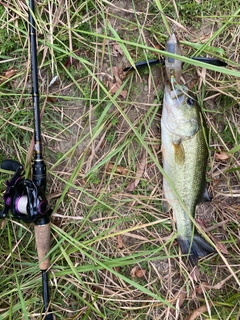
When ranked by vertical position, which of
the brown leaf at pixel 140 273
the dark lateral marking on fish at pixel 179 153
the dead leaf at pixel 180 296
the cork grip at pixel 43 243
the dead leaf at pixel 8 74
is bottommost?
Answer: the dead leaf at pixel 180 296

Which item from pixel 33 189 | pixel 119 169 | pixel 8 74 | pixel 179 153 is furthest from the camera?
pixel 119 169

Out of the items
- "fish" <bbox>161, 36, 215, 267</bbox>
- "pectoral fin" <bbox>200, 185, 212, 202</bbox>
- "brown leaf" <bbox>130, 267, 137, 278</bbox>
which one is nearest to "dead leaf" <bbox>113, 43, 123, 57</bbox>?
"fish" <bbox>161, 36, 215, 267</bbox>

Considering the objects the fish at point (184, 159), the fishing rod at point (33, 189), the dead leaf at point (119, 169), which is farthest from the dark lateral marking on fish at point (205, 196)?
the fishing rod at point (33, 189)

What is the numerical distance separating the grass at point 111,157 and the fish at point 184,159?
10cm

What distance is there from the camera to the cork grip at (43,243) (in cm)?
225

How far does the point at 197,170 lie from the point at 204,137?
23 cm

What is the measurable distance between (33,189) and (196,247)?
1.22 m

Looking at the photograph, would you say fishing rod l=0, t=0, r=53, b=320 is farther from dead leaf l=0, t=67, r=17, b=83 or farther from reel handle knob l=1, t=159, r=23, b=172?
dead leaf l=0, t=67, r=17, b=83

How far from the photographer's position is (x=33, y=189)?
2123 millimetres

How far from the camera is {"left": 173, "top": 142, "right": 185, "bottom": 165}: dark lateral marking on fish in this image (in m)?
2.23

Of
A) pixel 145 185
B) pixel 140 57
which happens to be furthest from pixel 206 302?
pixel 140 57

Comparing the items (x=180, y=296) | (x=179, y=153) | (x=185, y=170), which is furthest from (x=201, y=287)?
(x=179, y=153)

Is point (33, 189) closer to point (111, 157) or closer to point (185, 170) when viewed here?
point (111, 157)

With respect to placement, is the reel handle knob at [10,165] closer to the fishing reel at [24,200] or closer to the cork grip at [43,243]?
the fishing reel at [24,200]
